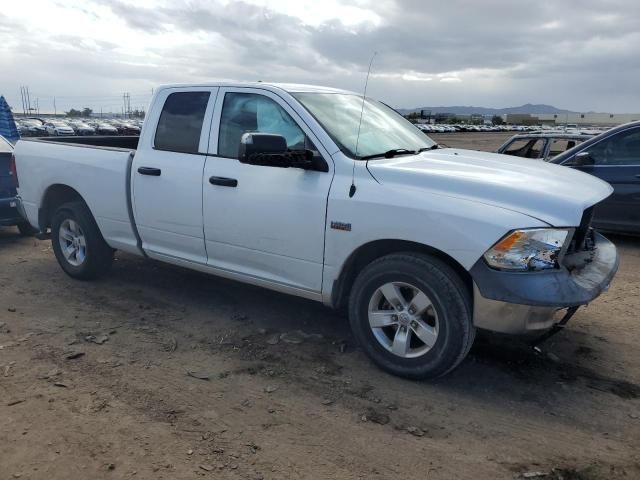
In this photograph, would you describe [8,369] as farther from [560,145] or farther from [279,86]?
[560,145]

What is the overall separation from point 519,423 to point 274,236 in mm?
2035

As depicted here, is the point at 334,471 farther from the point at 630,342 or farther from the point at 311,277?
the point at 630,342

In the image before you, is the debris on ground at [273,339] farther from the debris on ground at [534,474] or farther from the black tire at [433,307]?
the debris on ground at [534,474]

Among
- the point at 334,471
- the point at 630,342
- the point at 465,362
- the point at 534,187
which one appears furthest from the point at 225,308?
the point at 630,342

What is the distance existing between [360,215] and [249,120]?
137 centimetres

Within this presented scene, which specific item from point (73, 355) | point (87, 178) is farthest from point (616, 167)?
point (73, 355)

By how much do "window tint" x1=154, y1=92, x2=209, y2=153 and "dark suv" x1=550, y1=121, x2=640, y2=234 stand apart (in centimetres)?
507

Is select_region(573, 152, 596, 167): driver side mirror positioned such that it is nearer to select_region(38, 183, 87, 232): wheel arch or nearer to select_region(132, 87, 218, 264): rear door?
select_region(132, 87, 218, 264): rear door

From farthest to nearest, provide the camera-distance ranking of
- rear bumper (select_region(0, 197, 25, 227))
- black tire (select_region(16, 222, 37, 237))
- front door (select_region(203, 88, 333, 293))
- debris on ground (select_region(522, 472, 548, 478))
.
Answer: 1. black tire (select_region(16, 222, 37, 237))
2. rear bumper (select_region(0, 197, 25, 227))
3. front door (select_region(203, 88, 333, 293))
4. debris on ground (select_region(522, 472, 548, 478))

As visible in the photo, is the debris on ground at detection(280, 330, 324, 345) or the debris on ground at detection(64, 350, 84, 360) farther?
the debris on ground at detection(280, 330, 324, 345)

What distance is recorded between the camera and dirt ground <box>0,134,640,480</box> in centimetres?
282

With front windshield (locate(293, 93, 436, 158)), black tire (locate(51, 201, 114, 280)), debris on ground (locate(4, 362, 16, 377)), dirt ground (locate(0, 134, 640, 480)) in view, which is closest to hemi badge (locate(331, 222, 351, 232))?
front windshield (locate(293, 93, 436, 158))

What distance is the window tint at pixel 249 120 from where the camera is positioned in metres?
4.17

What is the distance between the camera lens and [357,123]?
14.2 feet
